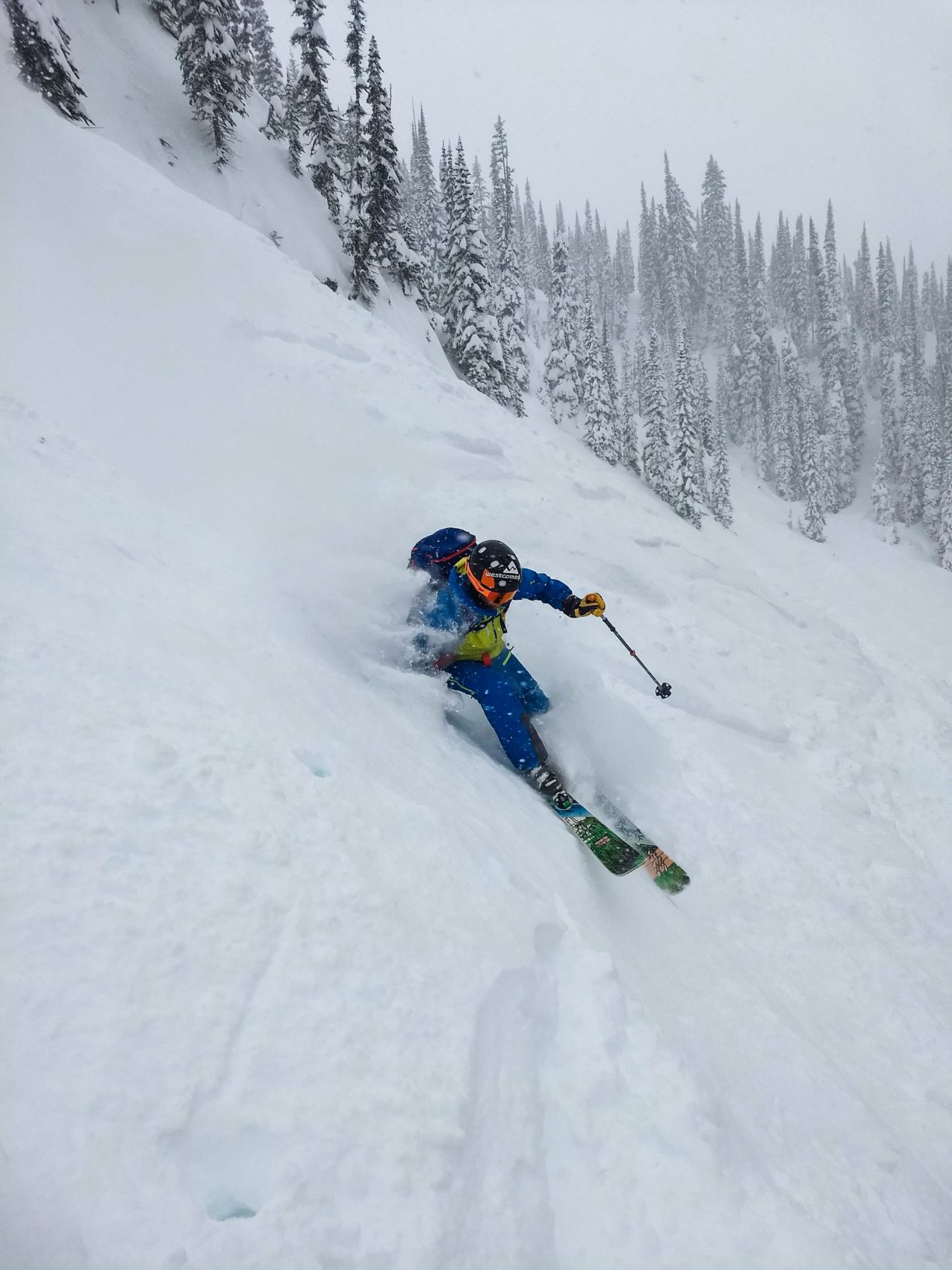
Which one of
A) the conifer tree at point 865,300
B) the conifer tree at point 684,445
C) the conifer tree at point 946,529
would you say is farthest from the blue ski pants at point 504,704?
the conifer tree at point 865,300

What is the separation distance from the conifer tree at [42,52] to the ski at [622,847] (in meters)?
16.0

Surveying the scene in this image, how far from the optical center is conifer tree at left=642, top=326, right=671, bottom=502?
142 ft

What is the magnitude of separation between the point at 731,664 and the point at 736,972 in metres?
4.93

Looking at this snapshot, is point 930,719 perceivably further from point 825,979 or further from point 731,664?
point 825,979

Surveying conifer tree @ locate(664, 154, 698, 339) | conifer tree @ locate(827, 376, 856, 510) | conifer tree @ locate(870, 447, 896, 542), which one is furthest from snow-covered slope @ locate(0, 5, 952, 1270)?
conifer tree @ locate(664, 154, 698, 339)

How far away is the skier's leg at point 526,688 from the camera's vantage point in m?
6.29

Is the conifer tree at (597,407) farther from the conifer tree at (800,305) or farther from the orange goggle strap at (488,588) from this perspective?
the conifer tree at (800,305)

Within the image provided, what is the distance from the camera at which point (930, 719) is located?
9.03m

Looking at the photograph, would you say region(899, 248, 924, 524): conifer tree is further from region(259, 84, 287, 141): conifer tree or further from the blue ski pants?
the blue ski pants

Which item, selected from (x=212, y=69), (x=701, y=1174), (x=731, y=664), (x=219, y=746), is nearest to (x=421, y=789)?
(x=219, y=746)

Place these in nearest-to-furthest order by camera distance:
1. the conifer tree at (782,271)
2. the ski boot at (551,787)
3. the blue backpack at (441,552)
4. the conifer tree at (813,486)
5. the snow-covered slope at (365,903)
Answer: the snow-covered slope at (365,903) → the ski boot at (551,787) → the blue backpack at (441,552) → the conifer tree at (813,486) → the conifer tree at (782,271)

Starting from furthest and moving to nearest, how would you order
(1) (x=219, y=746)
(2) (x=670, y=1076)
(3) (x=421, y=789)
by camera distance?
(3) (x=421, y=789)
(1) (x=219, y=746)
(2) (x=670, y=1076)

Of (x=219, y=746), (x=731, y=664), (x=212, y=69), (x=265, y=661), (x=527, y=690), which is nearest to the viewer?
(x=219, y=746)

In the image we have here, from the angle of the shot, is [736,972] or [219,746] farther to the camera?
[736,972]
